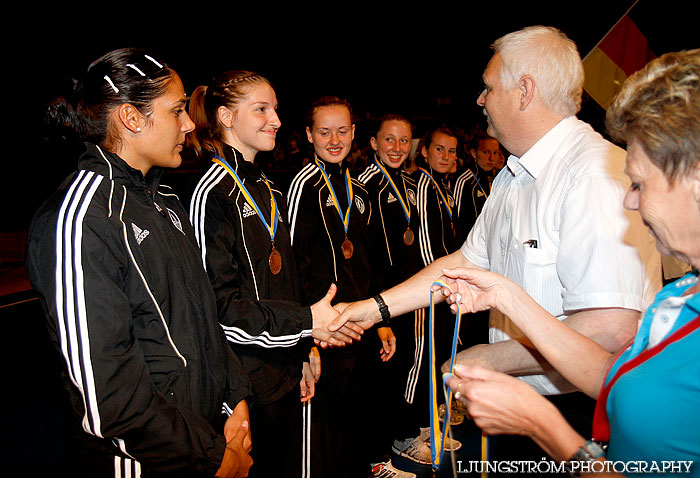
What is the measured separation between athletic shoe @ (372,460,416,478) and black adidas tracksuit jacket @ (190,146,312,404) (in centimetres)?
121

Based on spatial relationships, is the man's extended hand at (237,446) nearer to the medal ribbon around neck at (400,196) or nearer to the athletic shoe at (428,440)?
the athletic shoe at (428,440)

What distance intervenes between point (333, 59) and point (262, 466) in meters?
9.26

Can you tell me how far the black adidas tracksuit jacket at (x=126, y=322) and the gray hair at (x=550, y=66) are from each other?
1309 mm

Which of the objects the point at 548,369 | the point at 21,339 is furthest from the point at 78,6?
the point at 548,369

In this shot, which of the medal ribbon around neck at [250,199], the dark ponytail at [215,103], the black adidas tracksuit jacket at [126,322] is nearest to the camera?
the black adidas tracksuit jacket at [126,322]

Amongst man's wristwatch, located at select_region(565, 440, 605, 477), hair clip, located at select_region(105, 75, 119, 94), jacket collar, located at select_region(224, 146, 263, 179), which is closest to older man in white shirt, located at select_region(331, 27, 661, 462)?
man's wristwatch, located at select_region(565, 440, 605, 477)

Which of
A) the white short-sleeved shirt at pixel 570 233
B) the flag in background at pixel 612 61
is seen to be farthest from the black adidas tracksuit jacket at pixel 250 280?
the flag in background at pixel 612 61

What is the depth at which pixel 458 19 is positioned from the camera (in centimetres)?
930

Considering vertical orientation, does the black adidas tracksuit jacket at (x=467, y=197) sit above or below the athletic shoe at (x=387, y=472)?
above

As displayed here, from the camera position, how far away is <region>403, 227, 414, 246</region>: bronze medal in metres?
3.90

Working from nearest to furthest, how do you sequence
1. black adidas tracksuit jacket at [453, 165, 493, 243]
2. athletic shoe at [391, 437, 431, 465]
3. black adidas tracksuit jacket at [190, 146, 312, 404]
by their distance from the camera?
1. black adidas tracksuit jacket at [190, 146, 312, 404]
2. athletic shoe at [391, 437, 431, 465]
3. black adidas tracksuit jacket at [453, 165, 493, 243]

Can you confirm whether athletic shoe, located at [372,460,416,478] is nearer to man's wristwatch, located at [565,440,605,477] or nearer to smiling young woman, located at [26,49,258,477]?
smiling young woman, located at [26,49,258,477]

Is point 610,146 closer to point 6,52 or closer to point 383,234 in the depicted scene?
point 383,234

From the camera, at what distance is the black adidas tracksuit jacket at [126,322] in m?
1.28
